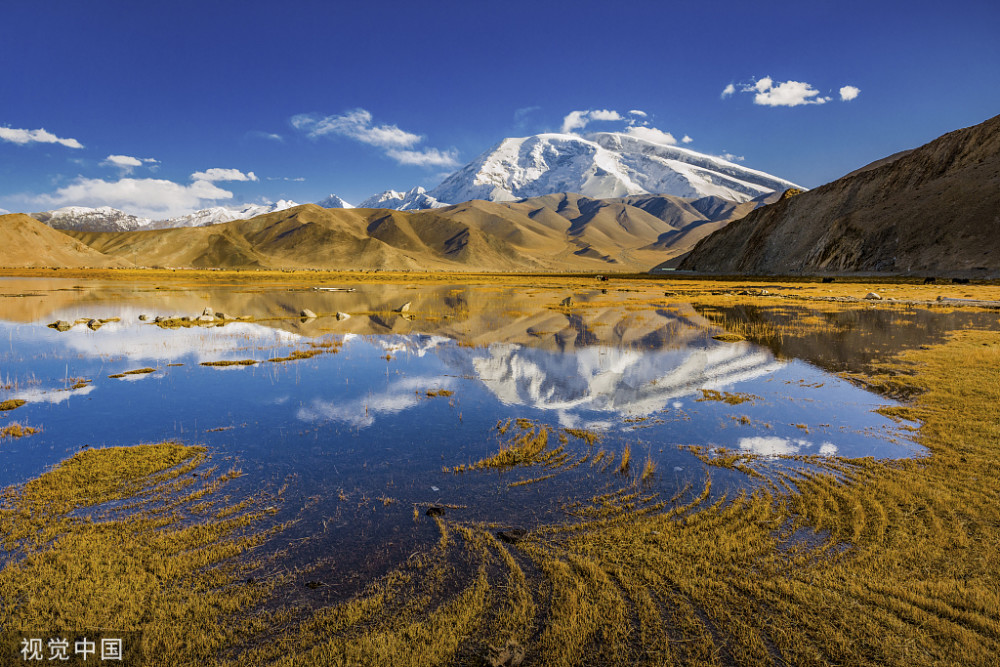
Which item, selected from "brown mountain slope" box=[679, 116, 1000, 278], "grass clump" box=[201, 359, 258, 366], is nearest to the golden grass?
"grass clump" box=[201, 359, 258, 366]

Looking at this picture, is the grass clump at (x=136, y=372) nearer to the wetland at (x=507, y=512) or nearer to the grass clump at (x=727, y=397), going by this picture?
the wetland at (x=507, y=512)

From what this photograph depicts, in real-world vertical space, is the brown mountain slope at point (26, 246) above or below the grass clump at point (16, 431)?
above

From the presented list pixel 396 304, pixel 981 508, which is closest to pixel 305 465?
pixel 981 508

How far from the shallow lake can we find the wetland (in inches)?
4.2

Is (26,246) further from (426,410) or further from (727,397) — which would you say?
(727,397)

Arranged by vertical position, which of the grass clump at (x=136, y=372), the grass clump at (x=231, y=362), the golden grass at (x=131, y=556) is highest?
the grass clump at (x=231, y=362)

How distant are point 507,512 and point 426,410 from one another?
7147 mm

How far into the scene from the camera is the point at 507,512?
917cm

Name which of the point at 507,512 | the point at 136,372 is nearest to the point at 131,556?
the point at 507,512

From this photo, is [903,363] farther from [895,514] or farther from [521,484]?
[521,484]

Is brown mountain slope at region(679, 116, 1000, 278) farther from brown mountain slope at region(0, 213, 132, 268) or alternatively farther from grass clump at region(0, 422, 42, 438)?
brown mountain slope at region(0, 213, 132, 268)

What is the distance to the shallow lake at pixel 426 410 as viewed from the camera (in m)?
9.89

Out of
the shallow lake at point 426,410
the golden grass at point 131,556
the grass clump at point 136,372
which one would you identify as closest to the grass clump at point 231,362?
the shallow lake at point 426,410

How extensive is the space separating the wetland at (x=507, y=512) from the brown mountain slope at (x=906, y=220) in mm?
100709
